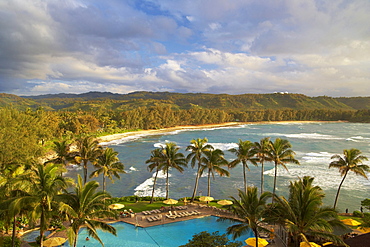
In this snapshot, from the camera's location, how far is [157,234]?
2508 centimetres

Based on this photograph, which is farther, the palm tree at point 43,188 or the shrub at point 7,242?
the shrub at point 7,242

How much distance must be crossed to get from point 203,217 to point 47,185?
18.5 meters

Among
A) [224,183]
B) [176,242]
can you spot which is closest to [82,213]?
[176,242]

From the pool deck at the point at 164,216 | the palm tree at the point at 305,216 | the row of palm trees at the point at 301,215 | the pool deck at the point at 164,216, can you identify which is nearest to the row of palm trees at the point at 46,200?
the row of palm trees at the point at 301,215

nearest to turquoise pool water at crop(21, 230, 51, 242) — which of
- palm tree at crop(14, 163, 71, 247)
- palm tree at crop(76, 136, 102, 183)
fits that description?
palm tree at crop(76, 136, 102, 183)

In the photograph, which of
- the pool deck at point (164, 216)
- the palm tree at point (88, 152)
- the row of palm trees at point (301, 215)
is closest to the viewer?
the row of palm trees at point (301, 215)

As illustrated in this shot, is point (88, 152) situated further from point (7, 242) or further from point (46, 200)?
point (46, 200)

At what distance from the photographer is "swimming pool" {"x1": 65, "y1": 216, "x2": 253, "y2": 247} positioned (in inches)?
914

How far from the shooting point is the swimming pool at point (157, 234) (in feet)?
76.2

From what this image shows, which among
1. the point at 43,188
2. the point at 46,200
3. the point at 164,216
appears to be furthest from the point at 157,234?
the point at 43,188

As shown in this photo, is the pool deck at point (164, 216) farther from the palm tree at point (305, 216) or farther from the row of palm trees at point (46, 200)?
the palm tree at point (305, 216)

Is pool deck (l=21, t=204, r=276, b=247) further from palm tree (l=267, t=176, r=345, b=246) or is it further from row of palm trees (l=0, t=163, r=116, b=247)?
palm tree (l=267, t=176, r=345, b=246)

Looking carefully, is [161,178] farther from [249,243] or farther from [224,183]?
[249,243]

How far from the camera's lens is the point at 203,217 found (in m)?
29.0
